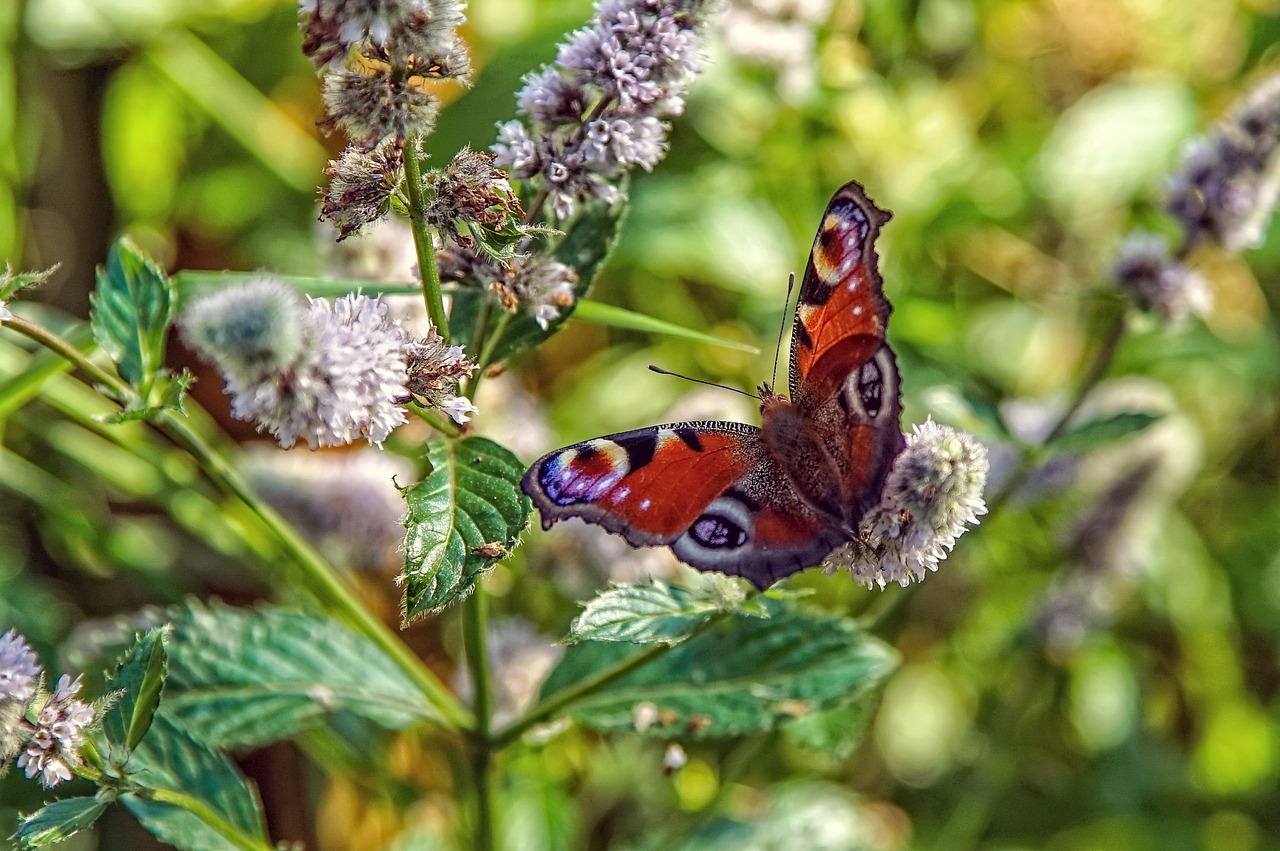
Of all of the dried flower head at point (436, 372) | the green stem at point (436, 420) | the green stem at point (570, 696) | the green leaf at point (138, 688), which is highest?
the dried flower head at point (436, 372)

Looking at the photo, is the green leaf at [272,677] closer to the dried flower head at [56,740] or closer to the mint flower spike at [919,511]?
the dried flower head at [56,740]

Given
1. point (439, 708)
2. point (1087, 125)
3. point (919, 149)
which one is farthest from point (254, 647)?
point (1087, 125)

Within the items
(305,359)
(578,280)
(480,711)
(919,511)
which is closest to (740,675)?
(480,711)

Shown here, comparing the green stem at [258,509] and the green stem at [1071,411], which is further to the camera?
the green stem at [1071,411]

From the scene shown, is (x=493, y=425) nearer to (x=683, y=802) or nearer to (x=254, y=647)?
(x=254, y=647)

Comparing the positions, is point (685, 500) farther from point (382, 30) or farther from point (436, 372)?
point (382, 30)

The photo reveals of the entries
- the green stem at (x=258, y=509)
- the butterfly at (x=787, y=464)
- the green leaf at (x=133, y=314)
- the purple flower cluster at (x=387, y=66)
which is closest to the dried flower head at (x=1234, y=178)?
the butterfly at (x=787, y=464)

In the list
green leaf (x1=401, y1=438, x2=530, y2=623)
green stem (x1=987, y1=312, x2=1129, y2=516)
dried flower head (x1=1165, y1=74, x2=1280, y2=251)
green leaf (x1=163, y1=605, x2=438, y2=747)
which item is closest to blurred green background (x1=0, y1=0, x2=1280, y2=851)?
green stem (x1=987, y1=312, x2=1129, y2=516)
